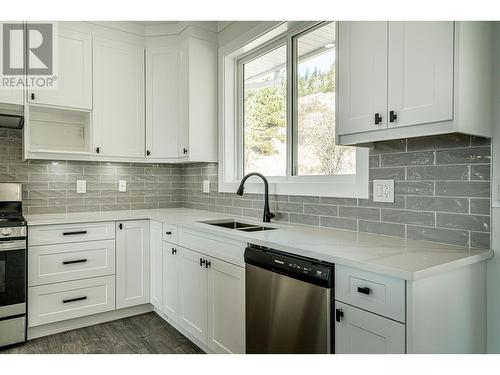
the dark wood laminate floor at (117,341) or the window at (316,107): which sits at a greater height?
the window at (316,107)

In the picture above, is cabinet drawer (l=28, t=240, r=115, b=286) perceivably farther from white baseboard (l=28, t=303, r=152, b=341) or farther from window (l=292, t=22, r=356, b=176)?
window (l=292, t=22, r=356, b=176)

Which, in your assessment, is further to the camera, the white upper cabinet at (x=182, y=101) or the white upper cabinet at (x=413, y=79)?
the white upper cabinet at (x=182, y=101)

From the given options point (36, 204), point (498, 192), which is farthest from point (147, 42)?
point (498, 192)

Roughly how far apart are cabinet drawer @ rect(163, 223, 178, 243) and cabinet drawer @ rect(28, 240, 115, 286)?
18.0 inches

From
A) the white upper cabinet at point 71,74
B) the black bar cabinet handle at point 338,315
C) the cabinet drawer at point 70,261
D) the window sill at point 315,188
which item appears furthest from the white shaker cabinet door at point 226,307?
the white upper cabinet at point 71,74

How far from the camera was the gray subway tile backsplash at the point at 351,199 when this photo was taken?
5.26 ft

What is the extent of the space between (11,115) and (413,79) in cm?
282

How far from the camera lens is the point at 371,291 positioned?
1.32 meters

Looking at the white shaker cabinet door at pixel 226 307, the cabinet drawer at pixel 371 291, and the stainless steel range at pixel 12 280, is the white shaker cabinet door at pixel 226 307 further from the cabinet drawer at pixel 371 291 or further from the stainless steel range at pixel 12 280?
the stainless steel range at pixel 12 280

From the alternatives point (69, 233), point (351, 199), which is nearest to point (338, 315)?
point (351, 199)

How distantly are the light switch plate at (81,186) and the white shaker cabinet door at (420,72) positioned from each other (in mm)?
2744

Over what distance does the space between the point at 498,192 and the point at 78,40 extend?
3.10 metres

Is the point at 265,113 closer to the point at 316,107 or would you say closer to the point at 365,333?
the point at 316,107

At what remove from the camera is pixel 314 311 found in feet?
4.97
